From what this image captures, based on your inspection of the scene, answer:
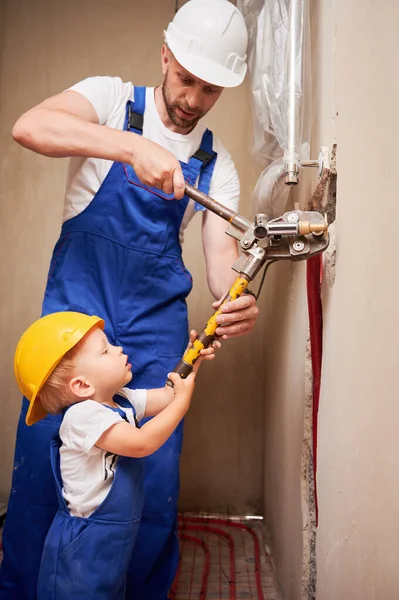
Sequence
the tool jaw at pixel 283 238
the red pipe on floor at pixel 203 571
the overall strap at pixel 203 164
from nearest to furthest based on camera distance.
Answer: the tool jaw at pixel 283 238 < the overall strap at pixel 203 164 < the red pipe on floor at pixel 203 571

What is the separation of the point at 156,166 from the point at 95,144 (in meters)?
0.17

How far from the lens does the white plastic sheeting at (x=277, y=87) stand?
4.27 feet

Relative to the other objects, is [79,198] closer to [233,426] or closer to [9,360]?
[9,360]

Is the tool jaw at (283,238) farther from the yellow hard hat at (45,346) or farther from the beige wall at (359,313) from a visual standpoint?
the yellow hard hat at (45,346)

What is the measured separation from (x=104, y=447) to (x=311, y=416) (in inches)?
20.8

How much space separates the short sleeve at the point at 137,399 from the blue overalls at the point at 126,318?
4.8 inches

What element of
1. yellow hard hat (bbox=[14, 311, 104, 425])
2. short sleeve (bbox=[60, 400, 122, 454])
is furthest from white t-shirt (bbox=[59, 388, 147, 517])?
yellow hard hat (bbox=[14, 311, 104, 425])

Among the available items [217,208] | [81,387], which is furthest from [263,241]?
[81,387]

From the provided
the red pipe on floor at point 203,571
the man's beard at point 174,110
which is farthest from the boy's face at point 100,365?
the red pipe on floor at point 203,571

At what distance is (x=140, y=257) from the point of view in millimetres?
1543

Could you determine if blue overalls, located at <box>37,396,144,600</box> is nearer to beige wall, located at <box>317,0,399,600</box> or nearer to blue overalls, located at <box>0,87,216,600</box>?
blue overalls, located at <box>0,87,216,600</box>

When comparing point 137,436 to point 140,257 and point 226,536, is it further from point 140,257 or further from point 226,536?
point 226,536

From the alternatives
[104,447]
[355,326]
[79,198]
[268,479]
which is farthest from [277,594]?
[79,198]

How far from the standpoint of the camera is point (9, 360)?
2.52 meters
